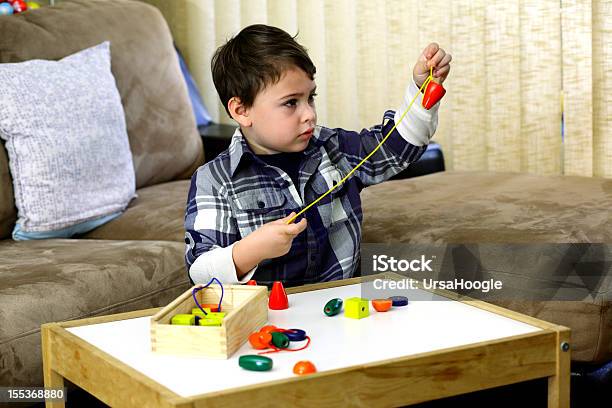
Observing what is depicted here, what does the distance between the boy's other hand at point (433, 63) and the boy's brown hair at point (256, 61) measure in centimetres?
19

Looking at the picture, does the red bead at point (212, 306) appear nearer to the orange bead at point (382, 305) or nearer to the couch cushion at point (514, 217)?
the orange bead at point (382, 305)

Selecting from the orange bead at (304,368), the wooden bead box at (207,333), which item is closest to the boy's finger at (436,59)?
the wooden bead box at (207,333)

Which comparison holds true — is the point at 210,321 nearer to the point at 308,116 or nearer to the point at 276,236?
the point at 276,236

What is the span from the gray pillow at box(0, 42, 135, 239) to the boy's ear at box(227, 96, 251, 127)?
1.81ft

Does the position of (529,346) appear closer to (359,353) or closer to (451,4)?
(359,353)

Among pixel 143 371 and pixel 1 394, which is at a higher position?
pixel 143 371

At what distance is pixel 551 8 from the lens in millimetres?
2592

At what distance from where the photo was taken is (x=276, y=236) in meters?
1.35

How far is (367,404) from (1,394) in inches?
26.1

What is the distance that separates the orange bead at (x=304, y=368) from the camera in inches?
41.3

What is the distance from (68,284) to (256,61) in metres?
0.51

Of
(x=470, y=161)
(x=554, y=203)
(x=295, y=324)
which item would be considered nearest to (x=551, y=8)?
(x=470, y=161)

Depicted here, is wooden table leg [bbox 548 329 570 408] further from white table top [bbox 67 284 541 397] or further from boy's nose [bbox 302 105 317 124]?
boy's nose [bbox 302 105 317 124]

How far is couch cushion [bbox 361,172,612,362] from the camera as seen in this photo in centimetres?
154
